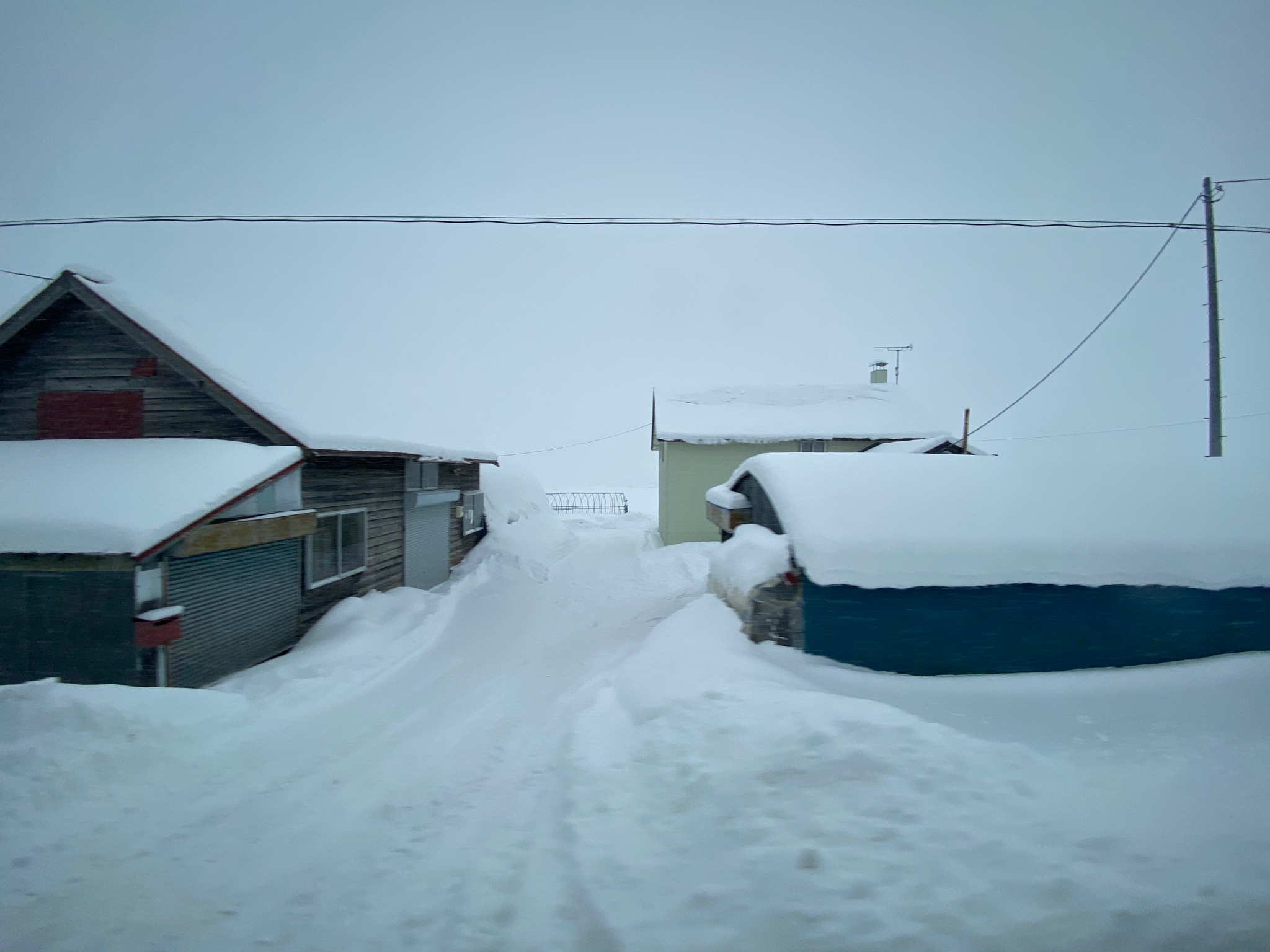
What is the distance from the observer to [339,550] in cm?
1025

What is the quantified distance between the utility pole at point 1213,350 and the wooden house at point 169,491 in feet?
54.1

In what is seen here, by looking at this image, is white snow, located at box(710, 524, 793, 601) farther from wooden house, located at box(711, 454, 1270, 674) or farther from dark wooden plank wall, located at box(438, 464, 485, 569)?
dark wooden plank wall, located at box(438, 464, 485, 569)

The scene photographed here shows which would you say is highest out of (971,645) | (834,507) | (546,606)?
(834,507)

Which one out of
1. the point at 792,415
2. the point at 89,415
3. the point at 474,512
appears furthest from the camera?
the point at 792,415

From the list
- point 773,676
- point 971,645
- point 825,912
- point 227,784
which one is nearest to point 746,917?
point 825,912

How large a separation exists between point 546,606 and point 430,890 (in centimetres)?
868

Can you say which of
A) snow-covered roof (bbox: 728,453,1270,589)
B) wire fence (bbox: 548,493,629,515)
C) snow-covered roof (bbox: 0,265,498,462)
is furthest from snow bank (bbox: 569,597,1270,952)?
wire fence (bbox: 548,493,629,515)

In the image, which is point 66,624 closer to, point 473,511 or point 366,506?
point 366,506

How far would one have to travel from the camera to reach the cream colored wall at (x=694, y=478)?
19.0 meters

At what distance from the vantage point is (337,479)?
33.3ft

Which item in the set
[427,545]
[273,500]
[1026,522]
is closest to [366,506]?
[273,500]

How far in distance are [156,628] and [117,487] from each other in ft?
7.00

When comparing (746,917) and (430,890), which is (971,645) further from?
(430,890)

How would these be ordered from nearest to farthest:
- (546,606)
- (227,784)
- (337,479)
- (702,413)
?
(227,784) → (337,479) → (546,606) → (702,413)
